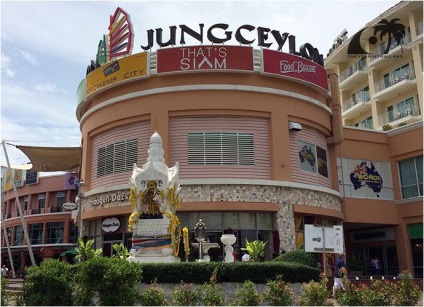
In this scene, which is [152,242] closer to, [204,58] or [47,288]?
[47,288]

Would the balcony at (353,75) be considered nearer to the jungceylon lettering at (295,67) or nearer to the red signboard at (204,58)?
the jungceylon lettering at (295,67)

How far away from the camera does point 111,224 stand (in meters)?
25.7

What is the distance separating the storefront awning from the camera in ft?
107

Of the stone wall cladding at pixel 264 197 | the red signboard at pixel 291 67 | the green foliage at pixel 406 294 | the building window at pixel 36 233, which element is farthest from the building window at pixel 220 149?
the building window at pixel 36 233

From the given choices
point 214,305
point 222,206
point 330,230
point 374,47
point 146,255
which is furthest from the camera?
point 374,47

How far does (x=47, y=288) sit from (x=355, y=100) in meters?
41.6

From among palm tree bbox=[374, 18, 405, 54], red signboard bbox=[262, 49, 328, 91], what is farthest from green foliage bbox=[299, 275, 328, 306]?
palm tree bbox=[374, 18, 405, 54]

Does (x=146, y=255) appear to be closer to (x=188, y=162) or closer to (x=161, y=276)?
(x=161, y=276)

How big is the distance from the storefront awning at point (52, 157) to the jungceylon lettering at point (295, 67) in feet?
54.0

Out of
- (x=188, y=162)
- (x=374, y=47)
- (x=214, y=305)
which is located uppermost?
(x=374, y=47)

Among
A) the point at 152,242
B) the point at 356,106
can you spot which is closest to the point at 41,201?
the point at 356,106

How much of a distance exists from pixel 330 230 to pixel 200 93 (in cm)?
1398

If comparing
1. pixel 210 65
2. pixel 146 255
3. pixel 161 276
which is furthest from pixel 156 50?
pixel 161 276

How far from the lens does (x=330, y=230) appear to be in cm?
1332
